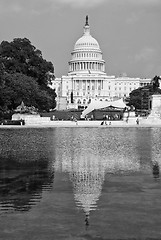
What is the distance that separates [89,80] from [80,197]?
535ft

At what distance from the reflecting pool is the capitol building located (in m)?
151

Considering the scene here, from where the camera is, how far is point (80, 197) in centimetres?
966

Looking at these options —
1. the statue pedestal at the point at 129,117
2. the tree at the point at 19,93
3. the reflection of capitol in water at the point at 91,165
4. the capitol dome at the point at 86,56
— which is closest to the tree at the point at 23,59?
the tree at the point at 19,93

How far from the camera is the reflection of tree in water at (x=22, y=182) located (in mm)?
9156

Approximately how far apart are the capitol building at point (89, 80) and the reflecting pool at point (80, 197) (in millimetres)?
151036

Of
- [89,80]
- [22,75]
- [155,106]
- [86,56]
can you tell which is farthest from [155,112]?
[89,80]

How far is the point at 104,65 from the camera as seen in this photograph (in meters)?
179

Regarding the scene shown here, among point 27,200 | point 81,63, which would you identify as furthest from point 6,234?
point 81,63

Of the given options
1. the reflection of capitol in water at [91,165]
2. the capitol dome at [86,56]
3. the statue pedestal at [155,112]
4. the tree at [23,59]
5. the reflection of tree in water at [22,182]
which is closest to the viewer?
the reflection of tree in water at [22,182]

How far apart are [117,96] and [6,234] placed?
568ft

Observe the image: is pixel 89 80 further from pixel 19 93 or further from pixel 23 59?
pixel 19 93

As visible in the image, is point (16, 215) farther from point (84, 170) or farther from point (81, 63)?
point (81, 63)

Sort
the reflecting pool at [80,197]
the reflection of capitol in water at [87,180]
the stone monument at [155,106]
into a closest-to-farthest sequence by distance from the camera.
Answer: the reflecting pool at [80,197]
the reflection of capitol in water at [87,180]
the stone monument at [155,106]

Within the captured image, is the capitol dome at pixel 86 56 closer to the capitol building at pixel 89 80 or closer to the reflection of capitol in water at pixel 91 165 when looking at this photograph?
the capitol building at pixel 89 80
